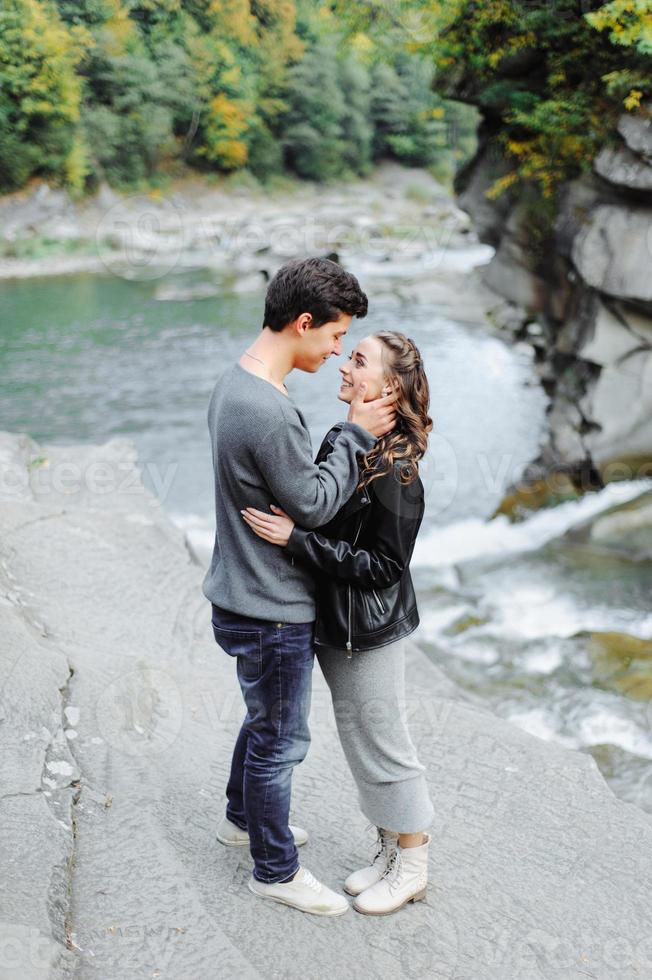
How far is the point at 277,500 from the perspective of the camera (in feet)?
6.18

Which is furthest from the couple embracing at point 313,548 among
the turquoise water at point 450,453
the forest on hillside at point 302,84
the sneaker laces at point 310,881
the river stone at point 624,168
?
the river stone at point 624,168

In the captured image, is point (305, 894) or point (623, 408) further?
point (623, 408)

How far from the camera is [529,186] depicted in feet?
26.2

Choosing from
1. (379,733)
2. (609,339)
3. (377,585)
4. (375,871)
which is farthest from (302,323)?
(609,339)

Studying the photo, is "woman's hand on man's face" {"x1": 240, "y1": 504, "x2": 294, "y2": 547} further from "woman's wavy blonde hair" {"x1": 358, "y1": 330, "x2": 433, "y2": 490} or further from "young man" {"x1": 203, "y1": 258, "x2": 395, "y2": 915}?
"woman's wavy blonde hair" {"x1": 358, "y1": 330, "x2": 433, "y2": 490}

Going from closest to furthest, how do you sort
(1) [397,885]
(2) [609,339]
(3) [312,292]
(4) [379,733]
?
(3) [312,292]
(4) [379,733]
(1) [397,885]
(2) [609,339]

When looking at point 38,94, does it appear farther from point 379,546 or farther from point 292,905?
point 292,905

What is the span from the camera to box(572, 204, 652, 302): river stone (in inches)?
261

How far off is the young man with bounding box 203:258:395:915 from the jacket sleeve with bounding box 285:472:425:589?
0.05 meters

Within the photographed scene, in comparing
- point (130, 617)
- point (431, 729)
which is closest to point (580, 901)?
point (431, 729)

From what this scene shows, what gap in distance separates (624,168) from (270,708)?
5975 mm

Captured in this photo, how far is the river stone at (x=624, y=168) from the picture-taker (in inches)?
252

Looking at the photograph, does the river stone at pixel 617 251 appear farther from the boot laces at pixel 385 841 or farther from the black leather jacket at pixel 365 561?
the boot laces at pixel 385 841

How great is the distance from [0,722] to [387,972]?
4.46 feet
